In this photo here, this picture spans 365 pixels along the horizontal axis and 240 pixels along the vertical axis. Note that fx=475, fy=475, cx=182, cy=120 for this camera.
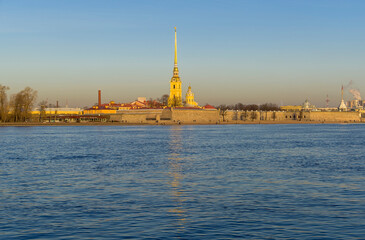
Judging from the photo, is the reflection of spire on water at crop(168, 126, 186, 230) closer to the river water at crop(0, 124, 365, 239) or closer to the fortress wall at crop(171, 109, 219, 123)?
the river water at crop(0, 124, 365, 239)

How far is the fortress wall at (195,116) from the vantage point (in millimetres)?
174125

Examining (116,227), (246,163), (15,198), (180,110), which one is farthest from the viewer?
(180,110)

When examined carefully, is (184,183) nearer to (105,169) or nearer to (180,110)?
(105,169)

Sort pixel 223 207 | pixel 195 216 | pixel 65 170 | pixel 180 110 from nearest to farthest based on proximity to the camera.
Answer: pixel 195 216, pixel 223 207, pixel 65 170, pixel 180 110

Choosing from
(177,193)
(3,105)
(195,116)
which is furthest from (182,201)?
(195,116)

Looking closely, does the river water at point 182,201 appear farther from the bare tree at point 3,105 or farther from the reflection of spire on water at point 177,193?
the bare tree at point 3,105

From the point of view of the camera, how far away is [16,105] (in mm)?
122062

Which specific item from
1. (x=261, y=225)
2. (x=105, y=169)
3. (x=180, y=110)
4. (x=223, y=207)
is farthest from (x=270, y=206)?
(x=180, y=110)

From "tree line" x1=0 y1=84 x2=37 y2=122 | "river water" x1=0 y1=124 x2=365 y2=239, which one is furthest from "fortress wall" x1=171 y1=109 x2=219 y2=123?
"river water" x1=0 y1=124 x2=365 y2=239

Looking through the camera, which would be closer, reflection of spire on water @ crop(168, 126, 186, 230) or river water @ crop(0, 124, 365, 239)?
river water @ crop(0, 124, 365, 239)

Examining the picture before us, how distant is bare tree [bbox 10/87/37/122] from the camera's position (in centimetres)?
11981

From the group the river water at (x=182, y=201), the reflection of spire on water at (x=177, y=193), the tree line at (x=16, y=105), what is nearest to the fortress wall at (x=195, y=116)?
the tree line at (x=16, y=105)

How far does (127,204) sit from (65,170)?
12.5 m

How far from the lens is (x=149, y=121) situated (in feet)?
577
